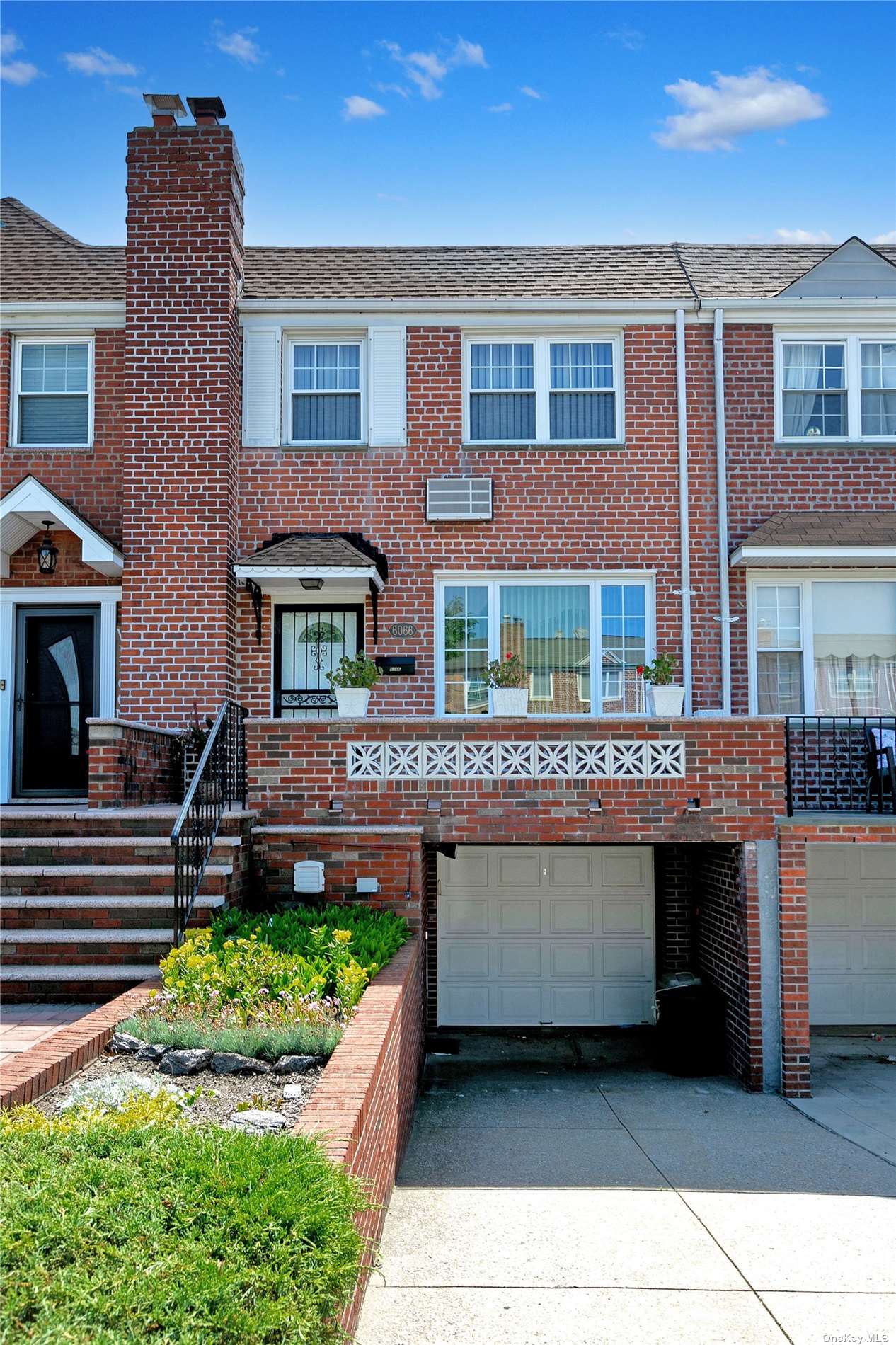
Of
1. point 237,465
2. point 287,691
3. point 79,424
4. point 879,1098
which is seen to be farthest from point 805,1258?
point 79,424

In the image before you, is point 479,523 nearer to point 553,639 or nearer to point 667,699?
point 553,639

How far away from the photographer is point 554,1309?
178 inches

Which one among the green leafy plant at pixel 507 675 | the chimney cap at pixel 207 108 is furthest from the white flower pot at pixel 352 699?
the chimney cap at pixel 207 108

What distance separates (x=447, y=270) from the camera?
12.8 metres

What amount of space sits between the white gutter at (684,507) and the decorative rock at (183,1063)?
720 cm

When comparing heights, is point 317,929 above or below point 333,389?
below

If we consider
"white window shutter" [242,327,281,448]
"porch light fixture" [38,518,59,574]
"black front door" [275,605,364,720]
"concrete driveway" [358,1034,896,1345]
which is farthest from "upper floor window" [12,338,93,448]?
"concrete driveway" [358,1034,896,1345]

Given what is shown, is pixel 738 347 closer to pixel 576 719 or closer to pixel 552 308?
pixel 552 308

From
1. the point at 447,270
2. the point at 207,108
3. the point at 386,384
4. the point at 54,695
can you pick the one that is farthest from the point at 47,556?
the point at 447,270

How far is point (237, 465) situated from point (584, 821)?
581 centimetres

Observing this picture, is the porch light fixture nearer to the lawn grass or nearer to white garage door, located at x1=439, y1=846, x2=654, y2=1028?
white garage door, located at x1=439, y1=846, x2=654, y2=1028

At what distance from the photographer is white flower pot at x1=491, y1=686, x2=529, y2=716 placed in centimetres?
927

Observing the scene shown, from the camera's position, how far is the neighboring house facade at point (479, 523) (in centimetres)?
1133

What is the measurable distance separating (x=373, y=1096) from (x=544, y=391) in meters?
8.92
